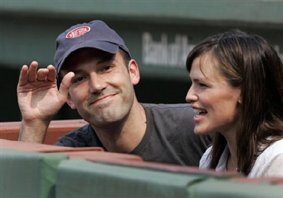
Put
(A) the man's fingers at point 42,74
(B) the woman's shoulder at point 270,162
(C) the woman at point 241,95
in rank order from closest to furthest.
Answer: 1. (B) the woman's shoulder at point 270,162
2. (C) the woman at point 241,95
3. (A) the man's fingers at point 42,74

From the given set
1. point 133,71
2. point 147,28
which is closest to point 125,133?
point 133,71

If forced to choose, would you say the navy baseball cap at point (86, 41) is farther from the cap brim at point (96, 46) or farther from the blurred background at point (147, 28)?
the blurred background at point (147, 28)

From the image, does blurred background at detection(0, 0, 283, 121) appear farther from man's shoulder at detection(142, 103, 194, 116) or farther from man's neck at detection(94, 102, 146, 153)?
man's neck at detection(94, 102, 146, 153)

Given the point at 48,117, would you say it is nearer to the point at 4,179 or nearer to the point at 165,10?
the point at 4,179

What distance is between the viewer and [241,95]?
300cm

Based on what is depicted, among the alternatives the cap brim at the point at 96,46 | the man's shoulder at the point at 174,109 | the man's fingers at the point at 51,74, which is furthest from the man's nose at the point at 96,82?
the man's shoulder at the point at 174,109

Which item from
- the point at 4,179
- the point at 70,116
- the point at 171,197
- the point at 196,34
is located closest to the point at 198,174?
the point at 171,197

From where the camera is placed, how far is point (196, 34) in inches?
254

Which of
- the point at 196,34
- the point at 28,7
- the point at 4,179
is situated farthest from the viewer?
the point at 28,7

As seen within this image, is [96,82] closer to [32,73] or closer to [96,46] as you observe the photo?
[96,46]

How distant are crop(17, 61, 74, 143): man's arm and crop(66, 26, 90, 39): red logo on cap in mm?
150

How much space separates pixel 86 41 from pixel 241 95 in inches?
32.7

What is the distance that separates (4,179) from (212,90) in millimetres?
791

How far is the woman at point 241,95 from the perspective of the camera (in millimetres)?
2992
